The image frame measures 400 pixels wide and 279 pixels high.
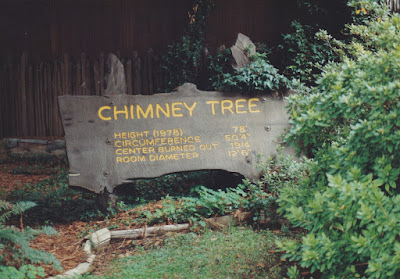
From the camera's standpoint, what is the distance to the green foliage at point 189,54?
790 centimetres

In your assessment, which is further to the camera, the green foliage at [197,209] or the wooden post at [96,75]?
the wooden post at [96,75]

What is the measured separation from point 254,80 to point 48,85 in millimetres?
5352

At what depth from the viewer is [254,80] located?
5883 mm

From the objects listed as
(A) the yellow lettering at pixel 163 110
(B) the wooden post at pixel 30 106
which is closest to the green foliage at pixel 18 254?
(A) the yellow lettering at pixel 163 110

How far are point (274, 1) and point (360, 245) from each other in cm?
747

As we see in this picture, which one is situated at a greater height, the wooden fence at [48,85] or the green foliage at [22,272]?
the wooden fence at [48,85]

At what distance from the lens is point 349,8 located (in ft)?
24.8

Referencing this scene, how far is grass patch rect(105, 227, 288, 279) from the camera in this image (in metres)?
4.01

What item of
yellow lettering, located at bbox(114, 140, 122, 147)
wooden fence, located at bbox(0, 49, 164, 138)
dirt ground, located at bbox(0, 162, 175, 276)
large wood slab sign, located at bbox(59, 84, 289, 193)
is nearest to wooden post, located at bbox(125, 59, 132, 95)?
wooden fence, located at bbox(0, 49, 164, 138)

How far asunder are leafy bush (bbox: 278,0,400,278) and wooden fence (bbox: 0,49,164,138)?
555 centimetres

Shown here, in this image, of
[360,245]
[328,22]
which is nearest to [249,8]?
[328,22]

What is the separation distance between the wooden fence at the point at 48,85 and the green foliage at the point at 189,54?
62 cm

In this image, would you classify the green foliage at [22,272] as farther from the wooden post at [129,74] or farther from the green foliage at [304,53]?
the wooden post at [129,74]

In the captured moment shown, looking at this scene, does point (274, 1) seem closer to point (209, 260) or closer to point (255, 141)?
point (255, 141)
